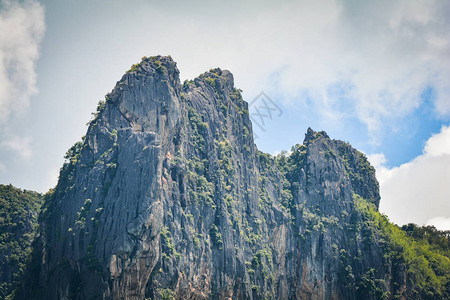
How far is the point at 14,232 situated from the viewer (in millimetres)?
81000

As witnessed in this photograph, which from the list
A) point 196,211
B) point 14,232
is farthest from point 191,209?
point 14,232

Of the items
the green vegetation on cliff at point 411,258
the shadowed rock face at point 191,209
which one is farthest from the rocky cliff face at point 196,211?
the green vegetation on cliff at point 411,258

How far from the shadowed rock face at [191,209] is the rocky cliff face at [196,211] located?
0.54ft

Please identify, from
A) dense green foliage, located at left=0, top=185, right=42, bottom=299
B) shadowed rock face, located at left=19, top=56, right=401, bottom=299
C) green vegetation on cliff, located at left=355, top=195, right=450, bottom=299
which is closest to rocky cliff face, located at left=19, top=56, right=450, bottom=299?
shadowed rock face, located at left=19, top=56, right=401, bottom=299

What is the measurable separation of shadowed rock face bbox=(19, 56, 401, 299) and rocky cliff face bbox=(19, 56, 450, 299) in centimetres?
Result: 17

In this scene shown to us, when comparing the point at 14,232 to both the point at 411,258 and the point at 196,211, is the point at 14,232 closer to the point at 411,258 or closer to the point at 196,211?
the point at 196,211

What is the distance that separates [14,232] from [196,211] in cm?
3428

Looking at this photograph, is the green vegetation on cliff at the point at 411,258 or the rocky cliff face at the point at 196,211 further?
the green vegetation on cliff at the point at 411,258

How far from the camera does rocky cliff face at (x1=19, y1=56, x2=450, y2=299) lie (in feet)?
183

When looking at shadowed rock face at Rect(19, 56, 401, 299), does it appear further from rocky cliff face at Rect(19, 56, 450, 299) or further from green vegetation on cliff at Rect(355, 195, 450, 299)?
green vegetation on cliff at Rect(355, 195, 450, 299)

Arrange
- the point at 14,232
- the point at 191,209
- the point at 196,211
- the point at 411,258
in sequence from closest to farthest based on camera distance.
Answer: the point at 191,209 → the point at 196,211 → the point at 14,232 → the point at 411,258

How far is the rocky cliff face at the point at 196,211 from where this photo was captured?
55719 millimetres

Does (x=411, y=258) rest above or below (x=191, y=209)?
below

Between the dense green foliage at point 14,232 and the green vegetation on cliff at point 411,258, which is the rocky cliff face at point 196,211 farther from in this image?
the dense green foliage at point 14,232
